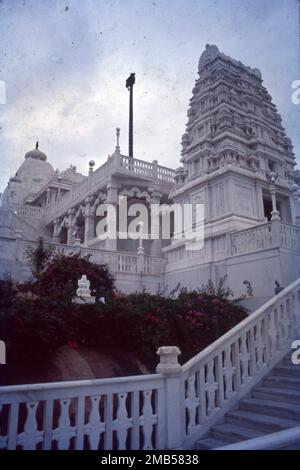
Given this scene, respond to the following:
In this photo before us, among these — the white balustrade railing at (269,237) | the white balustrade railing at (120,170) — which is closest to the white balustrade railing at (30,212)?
the white balustrade railing at (120,170)

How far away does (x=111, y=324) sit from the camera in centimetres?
595

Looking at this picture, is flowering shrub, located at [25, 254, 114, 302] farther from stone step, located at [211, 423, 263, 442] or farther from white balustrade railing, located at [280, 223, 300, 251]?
white balustrade railing, located at [280, 223, 300, 251]

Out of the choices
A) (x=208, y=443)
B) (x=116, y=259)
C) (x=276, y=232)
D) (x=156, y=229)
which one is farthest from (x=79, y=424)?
(x=156, y=229)

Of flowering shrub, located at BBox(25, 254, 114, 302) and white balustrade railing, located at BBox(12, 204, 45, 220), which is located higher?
white balustrade railing, located at BBox(12, 204, 45, 220)

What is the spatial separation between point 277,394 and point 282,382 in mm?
380

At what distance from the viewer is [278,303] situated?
244 inches

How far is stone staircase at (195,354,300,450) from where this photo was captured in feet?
14.2

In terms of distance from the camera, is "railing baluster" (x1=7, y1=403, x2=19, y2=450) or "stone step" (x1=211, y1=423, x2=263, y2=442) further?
"stone step" (x1=211, y1=423, x2=263, y2=442)

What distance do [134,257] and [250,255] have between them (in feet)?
17.9

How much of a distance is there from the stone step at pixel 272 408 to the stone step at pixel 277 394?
9 cm

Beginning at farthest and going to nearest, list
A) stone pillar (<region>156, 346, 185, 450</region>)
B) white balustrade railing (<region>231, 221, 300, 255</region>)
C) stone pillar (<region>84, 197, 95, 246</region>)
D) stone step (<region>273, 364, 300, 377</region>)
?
stone pillar (<region>84, 197, 95, 246</region>) < white balustrade railing (<region>231, 221, 300, 255</region>) < stone step (<region>273, 364, 300, 377</region>) < stone pillar (<region>156, 346, 185, 450</region>)

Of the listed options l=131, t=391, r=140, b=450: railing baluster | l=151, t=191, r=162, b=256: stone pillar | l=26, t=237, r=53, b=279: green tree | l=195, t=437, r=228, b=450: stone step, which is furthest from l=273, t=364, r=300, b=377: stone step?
l=151, t=191, r=162, b=256: stone pillar

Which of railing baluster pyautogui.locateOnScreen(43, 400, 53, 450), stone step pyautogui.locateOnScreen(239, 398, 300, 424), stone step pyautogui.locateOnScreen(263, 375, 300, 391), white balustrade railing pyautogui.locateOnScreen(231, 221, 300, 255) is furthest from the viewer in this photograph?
white balustrade railing pyautogui.locateOnScreen(231, 221, 300, 255)
